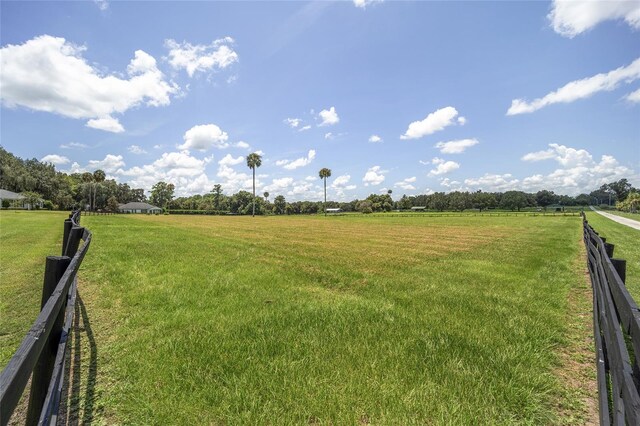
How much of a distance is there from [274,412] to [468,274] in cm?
899

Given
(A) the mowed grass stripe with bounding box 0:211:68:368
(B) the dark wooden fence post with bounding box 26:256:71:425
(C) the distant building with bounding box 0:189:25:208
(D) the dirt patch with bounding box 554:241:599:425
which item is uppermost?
(C) the distant building with bounding box 0:189:25:208

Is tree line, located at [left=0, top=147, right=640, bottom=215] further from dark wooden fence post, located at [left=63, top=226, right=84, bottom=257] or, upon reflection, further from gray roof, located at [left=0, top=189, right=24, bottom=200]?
dark wooden fence post, located at [left=63, top=226, right=84, bottom=257]

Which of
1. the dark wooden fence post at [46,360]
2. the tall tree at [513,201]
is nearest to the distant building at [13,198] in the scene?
the dark wooden fence post at [46,360]

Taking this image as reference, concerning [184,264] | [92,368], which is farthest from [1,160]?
[92,368]

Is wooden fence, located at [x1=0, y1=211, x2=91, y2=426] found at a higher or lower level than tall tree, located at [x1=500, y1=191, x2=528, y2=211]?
lower

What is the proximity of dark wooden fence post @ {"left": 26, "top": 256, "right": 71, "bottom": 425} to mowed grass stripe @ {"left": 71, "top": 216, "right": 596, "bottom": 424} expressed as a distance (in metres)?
1.13

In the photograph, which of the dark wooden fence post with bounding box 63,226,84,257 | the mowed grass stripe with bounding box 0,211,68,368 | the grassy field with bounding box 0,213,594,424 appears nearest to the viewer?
the grassy field with bounding box 0,213,594,424

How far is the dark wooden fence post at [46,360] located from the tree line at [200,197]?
335 ft

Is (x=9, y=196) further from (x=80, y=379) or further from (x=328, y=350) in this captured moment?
(x=328, y=350)

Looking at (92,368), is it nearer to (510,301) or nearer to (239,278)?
(239,278)

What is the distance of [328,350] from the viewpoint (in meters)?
4.73

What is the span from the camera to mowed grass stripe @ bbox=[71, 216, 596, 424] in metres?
3.48

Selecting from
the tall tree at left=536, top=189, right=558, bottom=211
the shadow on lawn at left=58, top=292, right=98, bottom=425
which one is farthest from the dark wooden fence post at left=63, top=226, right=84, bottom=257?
the tall tree at left=536, top=189, right=558, bottom=211

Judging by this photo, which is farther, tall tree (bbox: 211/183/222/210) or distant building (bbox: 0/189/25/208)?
tall tree (bbox: 211/183/222/210)
